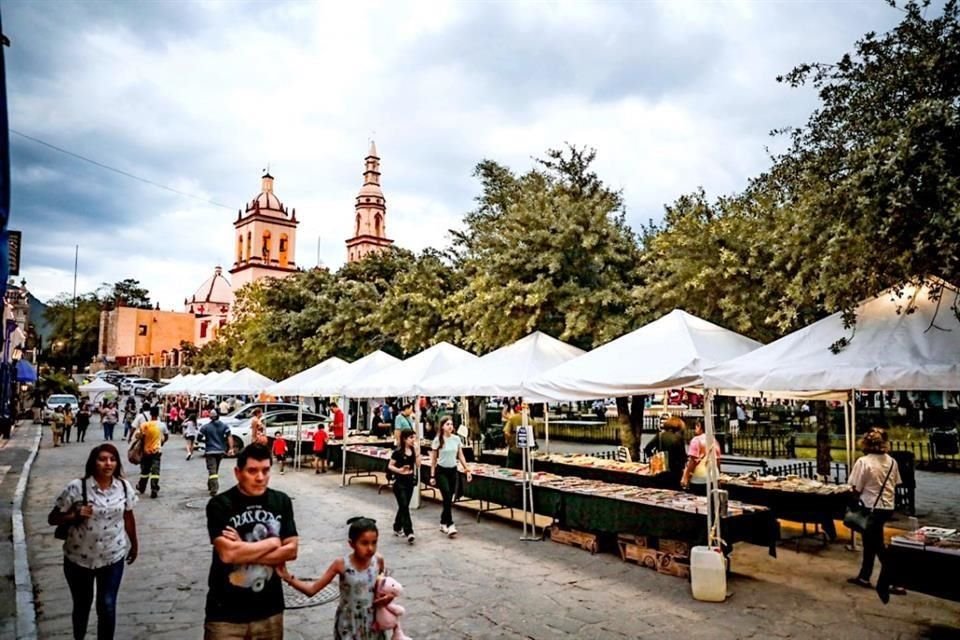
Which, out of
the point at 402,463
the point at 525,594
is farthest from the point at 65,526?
the point at 402,463

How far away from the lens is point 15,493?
14781mm

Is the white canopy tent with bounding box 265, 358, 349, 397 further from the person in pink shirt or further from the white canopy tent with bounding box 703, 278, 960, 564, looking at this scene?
the white canopy tent with bounding box 703, 278, 960, 564

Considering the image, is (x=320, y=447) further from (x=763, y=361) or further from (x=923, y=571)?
(x=923, y=571)

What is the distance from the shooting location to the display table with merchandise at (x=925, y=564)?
5.53 m

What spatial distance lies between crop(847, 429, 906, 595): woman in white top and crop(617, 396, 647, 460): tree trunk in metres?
8.53

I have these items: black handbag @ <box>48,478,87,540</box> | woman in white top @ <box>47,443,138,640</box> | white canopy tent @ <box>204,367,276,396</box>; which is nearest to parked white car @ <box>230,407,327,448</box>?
white canopy tent @ <box>204,367,276,396</box>

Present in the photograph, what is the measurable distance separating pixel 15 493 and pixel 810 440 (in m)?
24.1

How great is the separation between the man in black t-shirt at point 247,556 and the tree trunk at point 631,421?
13065mm

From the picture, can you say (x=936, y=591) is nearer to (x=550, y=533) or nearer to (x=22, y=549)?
(x=550, y=533)

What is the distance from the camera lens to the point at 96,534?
4961mm

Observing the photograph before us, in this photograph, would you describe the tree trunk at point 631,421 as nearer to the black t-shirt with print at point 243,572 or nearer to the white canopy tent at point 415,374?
the white canopy tent at point 415,374

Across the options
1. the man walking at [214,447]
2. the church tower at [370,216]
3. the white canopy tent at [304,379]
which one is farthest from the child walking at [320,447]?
the church tower at [370,216]

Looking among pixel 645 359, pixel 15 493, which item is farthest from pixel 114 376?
pixel 645 359

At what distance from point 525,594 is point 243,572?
4.57 meters
